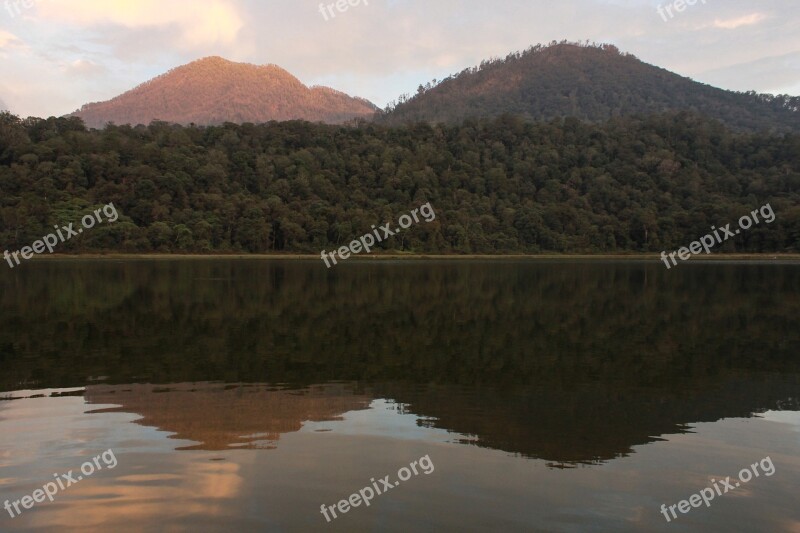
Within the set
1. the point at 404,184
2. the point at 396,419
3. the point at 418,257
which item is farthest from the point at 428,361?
the point at 404,184

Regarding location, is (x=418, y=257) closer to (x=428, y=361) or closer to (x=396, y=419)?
(x=428, y=361)

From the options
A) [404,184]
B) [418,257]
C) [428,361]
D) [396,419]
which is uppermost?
[404,184]

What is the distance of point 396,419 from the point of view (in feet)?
34.3

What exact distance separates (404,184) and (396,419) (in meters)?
112

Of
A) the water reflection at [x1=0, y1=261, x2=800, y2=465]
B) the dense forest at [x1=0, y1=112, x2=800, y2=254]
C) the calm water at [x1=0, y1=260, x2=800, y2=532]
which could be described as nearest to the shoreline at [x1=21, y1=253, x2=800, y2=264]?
the dense forest at [x1=0, y1=112, x2=800, y2=254]

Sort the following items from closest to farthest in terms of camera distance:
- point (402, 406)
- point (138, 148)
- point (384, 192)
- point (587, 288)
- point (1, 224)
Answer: point (402, 406), point (587, 288), point (1, 224), point (138, 148), point (384, 192)

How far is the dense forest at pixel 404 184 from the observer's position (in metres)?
97.0

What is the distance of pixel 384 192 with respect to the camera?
120 m

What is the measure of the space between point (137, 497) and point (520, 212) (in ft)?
365

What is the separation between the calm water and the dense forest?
254ft

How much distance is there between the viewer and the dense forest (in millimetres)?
97000

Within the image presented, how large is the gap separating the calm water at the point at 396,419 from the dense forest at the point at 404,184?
7749cm

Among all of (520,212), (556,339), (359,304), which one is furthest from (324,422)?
(520,212)

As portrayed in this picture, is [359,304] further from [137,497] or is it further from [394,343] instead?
[137,497]
